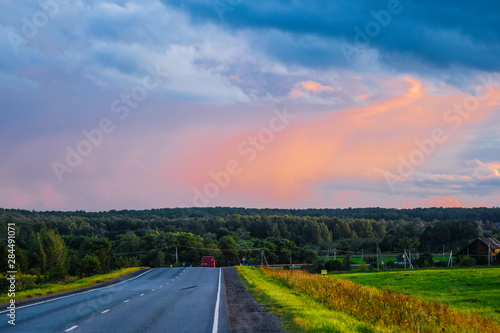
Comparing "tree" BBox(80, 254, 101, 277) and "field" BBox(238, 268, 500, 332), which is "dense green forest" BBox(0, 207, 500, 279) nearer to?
"tree" BBox(80, 254, 101, 277)

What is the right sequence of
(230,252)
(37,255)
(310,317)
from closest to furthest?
(310,317)
(37,255)
(230,252)

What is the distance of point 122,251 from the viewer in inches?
5039

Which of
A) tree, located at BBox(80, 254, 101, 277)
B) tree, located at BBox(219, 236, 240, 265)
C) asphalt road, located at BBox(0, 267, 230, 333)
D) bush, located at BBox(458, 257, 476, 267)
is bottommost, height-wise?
tree, located at BBox(219, 236, 240, 265)

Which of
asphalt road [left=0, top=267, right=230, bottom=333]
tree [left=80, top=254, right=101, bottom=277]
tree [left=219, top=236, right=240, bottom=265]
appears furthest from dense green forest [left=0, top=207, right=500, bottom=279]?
asphalt road [left=0, top=267, right=230, bottom=333]

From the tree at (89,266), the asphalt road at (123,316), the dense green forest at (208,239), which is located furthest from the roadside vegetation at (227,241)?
the asphalt road at (123,316)

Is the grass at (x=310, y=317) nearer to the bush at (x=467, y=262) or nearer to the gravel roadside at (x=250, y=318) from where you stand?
the gravel roadside at (x=250, y=318)

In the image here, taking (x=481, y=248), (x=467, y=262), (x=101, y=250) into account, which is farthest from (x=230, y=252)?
A: (x=101, y=250)

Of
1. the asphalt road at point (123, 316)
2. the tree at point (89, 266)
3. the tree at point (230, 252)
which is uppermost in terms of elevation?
the asphalt road at point (123, 316)

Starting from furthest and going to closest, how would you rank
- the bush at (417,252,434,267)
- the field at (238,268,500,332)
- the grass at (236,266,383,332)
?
the bush at (417,252,434,267), the field at (238,268,500,332), the grass at (236,266,383,332)

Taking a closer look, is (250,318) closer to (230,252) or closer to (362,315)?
(362,315)

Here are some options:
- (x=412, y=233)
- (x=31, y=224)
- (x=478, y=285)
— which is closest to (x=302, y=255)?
(x=412, y=233)

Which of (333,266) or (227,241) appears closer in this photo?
(333,266)

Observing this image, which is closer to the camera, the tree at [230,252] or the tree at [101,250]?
the tree at [101,250]

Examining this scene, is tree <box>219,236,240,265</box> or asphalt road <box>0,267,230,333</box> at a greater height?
asphalt road <box>0,267,230,333</box>
